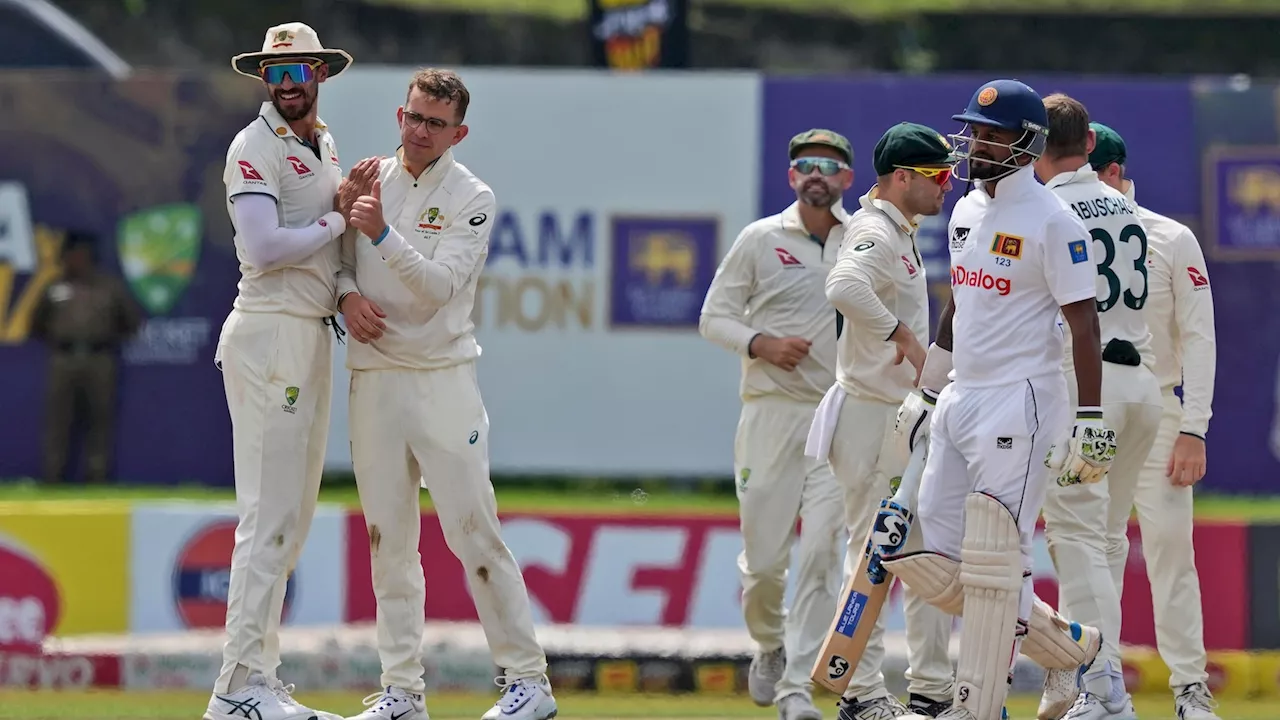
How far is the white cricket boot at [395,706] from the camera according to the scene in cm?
677

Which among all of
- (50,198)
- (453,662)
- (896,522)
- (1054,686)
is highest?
(50,198)

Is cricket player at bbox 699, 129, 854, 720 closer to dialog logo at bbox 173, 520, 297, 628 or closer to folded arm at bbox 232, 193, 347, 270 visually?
folded arm at bbox 232, 193, 347, 270

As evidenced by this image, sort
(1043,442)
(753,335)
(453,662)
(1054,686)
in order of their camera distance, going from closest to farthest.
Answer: (1043,442), (1054,686), (753,335), (453,662)

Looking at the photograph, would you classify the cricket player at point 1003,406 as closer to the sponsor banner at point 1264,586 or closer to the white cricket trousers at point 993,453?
the white cricket trousers at point 993,453

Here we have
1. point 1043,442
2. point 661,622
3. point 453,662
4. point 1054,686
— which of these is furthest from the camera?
point 661,622

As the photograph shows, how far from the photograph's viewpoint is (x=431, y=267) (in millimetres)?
6617

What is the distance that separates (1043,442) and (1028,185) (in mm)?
805

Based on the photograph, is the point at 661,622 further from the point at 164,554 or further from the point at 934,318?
the point at 934,318

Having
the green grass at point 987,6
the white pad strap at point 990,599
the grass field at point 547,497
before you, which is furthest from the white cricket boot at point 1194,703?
the green grass at point 987,6

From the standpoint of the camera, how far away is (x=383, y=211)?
6863 millimetres

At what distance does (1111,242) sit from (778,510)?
1.77 m

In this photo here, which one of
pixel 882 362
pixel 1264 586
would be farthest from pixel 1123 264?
pixel 1264 586

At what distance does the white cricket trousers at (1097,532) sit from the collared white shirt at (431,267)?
7.12 ft

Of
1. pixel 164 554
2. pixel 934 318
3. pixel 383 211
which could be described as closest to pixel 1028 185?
pixel 383 211
